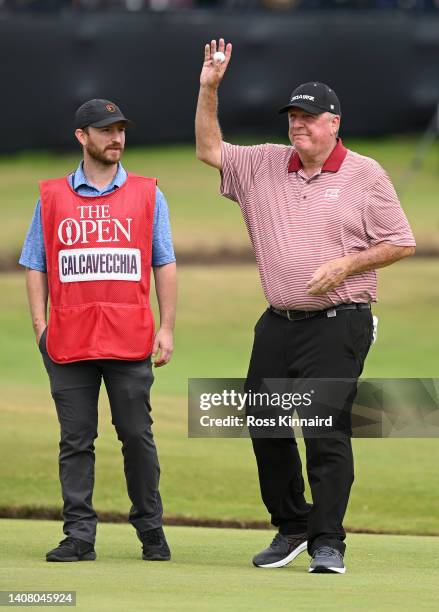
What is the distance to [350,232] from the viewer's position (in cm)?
637

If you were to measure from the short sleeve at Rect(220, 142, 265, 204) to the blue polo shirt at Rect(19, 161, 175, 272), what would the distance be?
10.9 inches

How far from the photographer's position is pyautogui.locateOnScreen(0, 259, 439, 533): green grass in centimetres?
930

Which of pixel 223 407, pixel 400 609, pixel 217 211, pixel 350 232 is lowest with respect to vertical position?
pixel 400 609

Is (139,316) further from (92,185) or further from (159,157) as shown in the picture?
(159,157)

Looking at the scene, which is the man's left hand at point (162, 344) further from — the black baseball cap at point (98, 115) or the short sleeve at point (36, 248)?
the black baseball cap at point (98, 115)

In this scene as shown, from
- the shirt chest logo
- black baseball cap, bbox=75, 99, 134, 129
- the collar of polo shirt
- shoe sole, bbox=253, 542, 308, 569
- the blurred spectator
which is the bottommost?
shoe sole, bbox=253, 542, 308, 569

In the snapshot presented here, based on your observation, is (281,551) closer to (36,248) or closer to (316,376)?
(316,376)

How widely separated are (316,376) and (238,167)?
3.10 ft

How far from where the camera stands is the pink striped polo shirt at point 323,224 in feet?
20.9

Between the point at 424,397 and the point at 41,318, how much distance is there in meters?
1.58

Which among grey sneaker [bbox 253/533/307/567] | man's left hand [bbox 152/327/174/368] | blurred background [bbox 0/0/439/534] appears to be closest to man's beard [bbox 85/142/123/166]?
man's left hand [bbox 152/327/174/368]

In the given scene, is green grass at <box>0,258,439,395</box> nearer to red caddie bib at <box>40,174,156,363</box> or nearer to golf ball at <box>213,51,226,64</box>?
red caddie bib at <box>40,174,156,363</box>

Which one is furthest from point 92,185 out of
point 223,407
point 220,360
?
point 220,360

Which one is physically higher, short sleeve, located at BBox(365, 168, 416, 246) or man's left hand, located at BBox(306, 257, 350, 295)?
short sleeve, located at BBox(365, 168, 416, 246)
